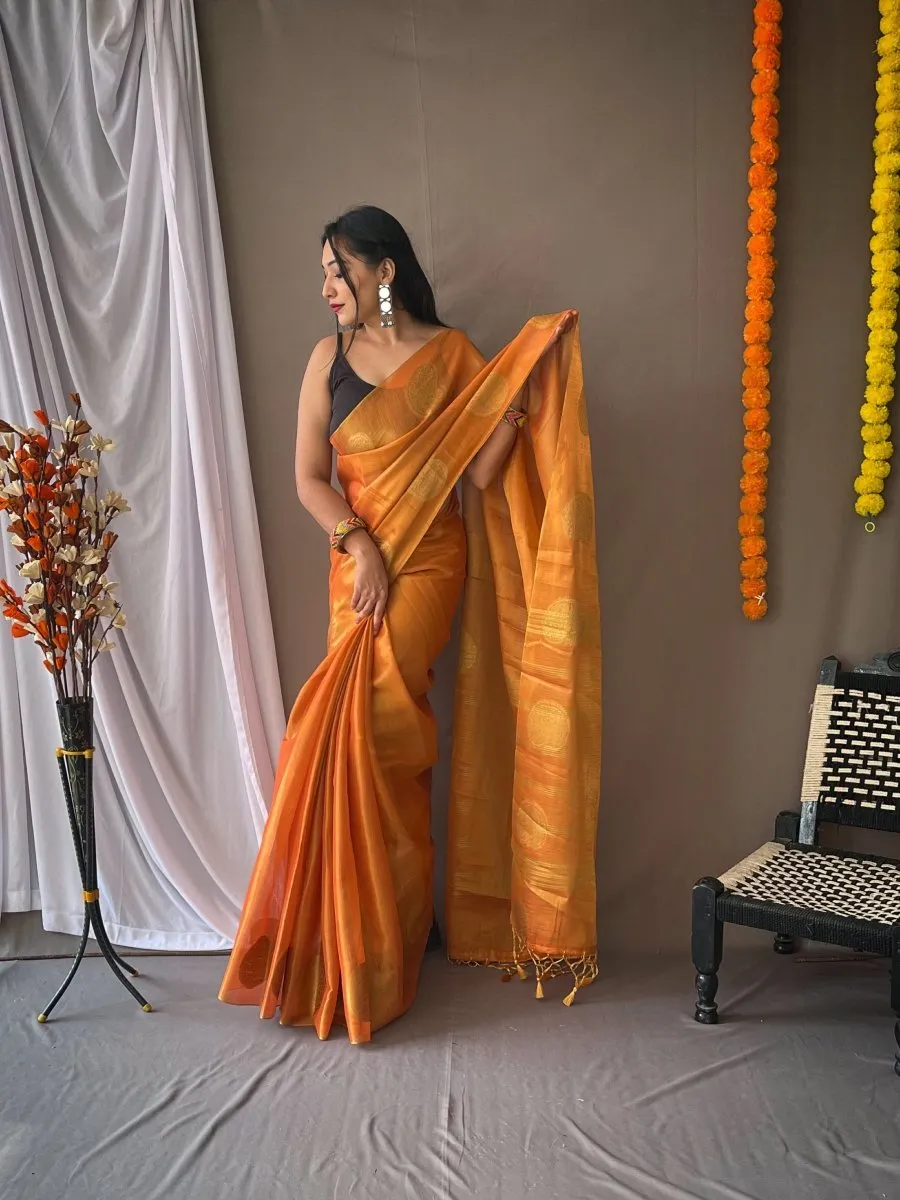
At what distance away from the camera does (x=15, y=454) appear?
2268mm

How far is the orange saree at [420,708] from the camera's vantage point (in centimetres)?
225

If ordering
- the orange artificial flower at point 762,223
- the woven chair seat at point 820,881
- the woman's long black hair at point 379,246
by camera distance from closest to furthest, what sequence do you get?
1. the woven chair seat at point 820,881
2. the woman's long black hair at point 379,246
3. the orange artificial flower at point 762,223

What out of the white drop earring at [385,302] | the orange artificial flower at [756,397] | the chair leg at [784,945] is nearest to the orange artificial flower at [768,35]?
the orange artificial flower at [756,397]

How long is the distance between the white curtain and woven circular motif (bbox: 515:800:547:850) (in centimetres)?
68

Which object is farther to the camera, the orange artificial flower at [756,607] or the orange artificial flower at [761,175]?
the orange artificial flower at [756,607]

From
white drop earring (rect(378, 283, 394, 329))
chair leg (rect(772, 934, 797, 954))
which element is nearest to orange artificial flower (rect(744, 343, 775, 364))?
white drop earring (rect(378, 283, 394, 329))

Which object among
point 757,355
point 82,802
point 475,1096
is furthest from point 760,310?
point 82,802

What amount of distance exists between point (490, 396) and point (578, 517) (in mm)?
350

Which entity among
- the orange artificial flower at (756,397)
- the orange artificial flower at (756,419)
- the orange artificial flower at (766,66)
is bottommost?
the orange artificial flower at (756,419)

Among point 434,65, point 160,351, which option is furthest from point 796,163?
point 160,351

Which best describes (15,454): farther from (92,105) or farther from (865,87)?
(865,87)

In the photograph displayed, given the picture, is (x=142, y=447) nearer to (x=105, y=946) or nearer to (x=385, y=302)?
(x=385, y=302)

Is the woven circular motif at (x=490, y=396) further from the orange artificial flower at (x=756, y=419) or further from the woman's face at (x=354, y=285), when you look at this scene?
the orange artificial flower at (x=756, y=419)

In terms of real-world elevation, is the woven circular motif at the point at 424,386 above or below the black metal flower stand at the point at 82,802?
above
